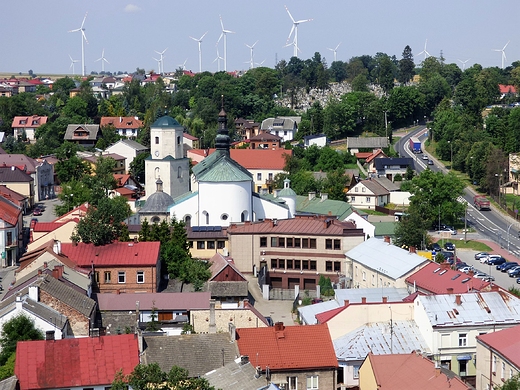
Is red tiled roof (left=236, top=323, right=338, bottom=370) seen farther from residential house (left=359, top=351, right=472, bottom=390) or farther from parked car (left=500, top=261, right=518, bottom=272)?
parked car (left=500, top=261, right=518, bottom=272)

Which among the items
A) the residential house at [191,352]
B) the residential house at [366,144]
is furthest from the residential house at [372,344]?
the residential house at [366,144]

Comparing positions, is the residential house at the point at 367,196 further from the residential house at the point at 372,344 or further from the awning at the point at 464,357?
the awning at the point at 464,357

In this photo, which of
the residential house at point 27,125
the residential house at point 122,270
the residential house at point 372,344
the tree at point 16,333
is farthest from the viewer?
the residential house at point 27,125

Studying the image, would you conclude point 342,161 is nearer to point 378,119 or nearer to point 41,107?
point 378,119

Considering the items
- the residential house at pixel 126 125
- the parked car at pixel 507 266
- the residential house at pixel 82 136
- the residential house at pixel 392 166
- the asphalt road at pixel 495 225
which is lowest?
the parked car at pixel 507 266

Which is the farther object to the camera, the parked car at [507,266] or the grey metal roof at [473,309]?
the parked car at [507,266]

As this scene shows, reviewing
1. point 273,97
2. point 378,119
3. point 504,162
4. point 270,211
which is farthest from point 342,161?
point 273,97
